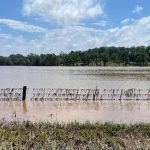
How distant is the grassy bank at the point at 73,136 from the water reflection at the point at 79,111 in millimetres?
6382

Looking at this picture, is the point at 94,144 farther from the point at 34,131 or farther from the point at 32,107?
the point at 32,107

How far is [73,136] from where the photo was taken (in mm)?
14680

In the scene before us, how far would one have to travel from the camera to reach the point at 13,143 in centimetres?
1345

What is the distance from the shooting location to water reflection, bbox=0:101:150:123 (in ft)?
81.6

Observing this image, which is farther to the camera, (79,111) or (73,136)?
(79,111)

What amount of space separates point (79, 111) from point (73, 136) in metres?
14.2

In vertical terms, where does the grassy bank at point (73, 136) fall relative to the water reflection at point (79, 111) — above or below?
above

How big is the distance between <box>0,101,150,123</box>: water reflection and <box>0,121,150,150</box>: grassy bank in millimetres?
6382

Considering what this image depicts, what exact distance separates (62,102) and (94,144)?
68.9ft

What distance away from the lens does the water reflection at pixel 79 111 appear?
979 inches

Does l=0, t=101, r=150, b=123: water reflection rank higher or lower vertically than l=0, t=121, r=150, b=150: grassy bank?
lower

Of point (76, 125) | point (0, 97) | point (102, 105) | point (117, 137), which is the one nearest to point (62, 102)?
point (102, 105)

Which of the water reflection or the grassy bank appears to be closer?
the grassy bank

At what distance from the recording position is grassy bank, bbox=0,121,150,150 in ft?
44.1
